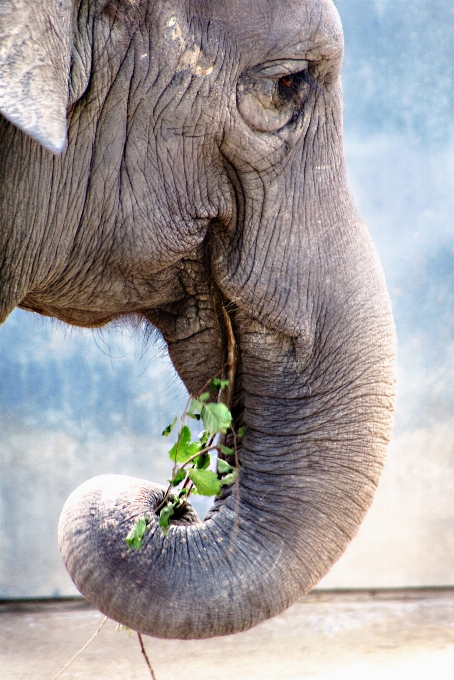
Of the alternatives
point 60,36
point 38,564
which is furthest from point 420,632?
point 60,36

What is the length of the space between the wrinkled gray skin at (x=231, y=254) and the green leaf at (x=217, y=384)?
1.9 inches

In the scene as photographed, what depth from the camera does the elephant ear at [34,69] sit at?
125cm

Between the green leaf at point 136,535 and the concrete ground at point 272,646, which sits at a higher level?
the green leaf at point 136,535

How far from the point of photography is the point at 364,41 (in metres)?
4.78

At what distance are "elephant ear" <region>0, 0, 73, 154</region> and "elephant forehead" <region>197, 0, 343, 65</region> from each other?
34 centimetres

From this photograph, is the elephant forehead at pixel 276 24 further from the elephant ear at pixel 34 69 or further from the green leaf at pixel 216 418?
the green leaf at pixel 216 418

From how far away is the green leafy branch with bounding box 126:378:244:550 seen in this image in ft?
5.49

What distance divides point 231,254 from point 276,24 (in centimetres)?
42

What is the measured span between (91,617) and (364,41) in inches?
129

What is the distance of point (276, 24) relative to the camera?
163 centimetres

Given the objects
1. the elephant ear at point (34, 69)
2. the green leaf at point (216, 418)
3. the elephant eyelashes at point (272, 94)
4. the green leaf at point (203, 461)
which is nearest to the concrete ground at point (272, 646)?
the green leaf at point (203, 461)

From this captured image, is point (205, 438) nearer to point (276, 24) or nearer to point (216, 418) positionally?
point (216, 418)

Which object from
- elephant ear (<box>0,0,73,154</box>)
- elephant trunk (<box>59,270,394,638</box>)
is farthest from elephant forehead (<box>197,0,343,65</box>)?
elephant trunk (<box>59,270,394,638</box>)

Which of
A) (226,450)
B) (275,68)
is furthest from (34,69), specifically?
(226,450)
